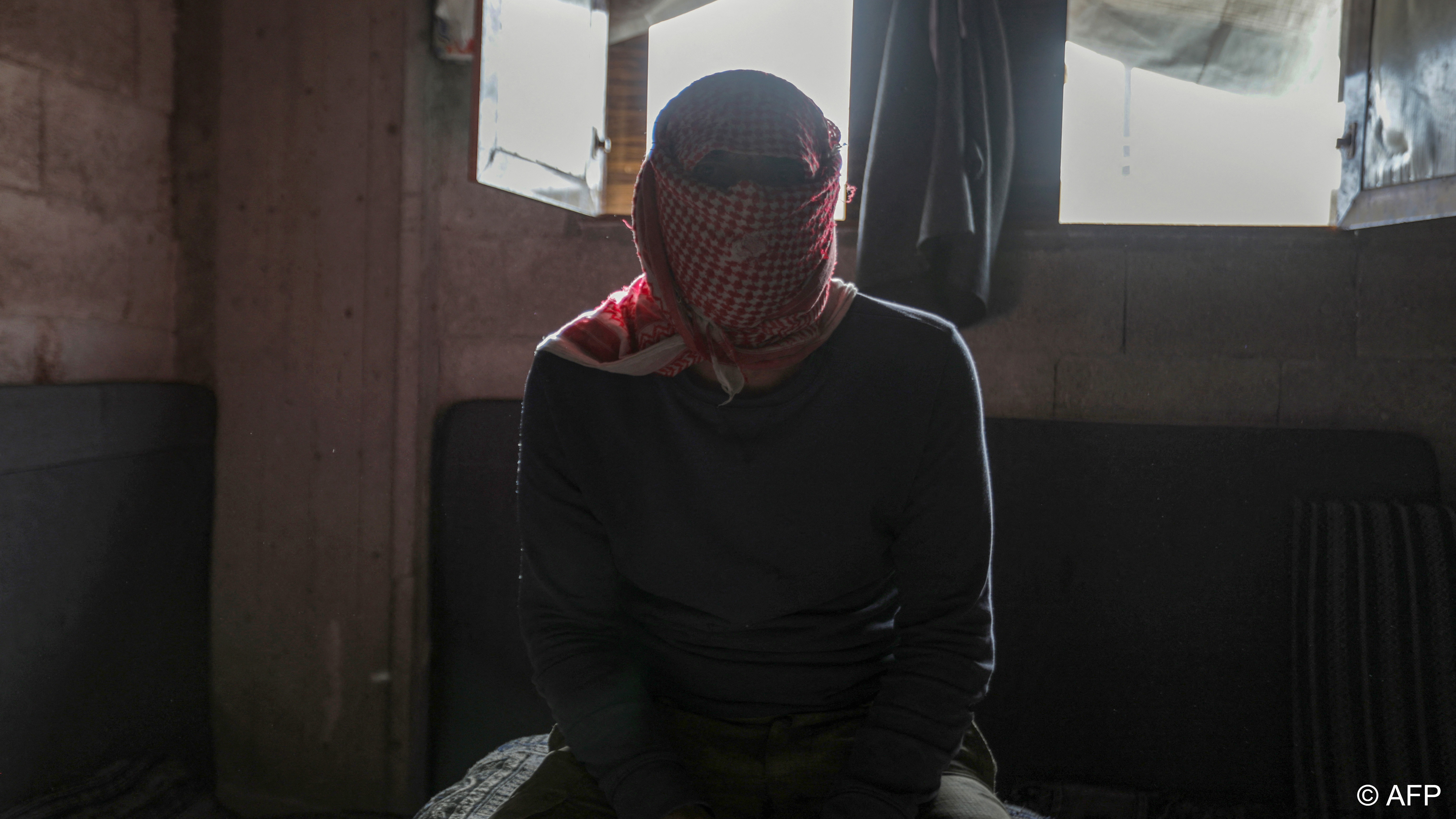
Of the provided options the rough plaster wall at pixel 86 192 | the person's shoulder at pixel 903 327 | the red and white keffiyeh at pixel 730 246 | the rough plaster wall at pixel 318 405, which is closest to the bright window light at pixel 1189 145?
the person's shoulder at pixel 903 327

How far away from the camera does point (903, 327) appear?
1051 mm

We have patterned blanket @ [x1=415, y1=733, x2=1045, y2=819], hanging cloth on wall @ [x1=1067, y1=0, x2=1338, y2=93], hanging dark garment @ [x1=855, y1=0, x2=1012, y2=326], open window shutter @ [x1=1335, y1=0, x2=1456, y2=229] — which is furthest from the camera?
hanging cloth on wall @ [x1=1067, y1=0, x2=1338, y2=93]

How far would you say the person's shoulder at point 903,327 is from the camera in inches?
40.9

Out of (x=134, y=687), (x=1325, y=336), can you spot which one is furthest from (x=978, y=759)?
(x=134, y=687)

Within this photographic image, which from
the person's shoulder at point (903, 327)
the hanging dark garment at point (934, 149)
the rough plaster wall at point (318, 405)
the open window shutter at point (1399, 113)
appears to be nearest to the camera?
the person's shoulder at point (903, 327)

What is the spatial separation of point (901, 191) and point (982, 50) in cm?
36

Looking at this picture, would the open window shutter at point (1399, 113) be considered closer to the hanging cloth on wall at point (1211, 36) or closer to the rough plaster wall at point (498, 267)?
the hanging cloth on wall at point (1211, 36)

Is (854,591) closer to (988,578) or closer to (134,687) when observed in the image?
(988,578)

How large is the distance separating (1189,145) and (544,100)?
1.51 m

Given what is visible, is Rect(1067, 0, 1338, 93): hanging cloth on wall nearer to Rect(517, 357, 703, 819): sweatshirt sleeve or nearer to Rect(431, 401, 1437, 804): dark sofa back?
Rect(431, 401, 1437, 804): dark sofa back

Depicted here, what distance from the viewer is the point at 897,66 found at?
5.41ft

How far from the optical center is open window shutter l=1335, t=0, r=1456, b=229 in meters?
1.49

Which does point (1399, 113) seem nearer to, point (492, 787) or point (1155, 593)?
point (1155, 593)

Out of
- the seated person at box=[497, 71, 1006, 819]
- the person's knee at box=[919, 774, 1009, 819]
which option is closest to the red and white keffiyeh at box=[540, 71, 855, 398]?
the seated person at box=[497, 71, 1006, 819]
